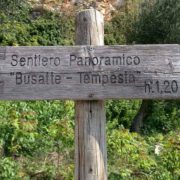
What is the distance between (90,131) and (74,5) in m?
17.8

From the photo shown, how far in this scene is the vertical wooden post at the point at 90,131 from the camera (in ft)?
9.95

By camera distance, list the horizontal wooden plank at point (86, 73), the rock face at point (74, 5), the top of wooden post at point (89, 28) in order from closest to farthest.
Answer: the horizontal wooden plank at point (86, 73) → the top of wooden post at point (89, 28) → the rock face at point (74, 5)

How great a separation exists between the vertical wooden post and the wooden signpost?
27mm

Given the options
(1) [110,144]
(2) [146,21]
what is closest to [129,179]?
(1) [110,144]

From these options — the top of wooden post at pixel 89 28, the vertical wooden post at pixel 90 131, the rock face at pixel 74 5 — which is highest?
the rock face at pixel 74 5

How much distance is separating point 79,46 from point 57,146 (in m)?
3.12

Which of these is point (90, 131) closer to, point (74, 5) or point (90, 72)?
point (90, 72)

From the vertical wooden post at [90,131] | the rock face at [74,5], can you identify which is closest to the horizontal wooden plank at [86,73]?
the vertical wooden post at [90,131]

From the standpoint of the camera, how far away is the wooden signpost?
2939 mm

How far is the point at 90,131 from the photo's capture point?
3.05 m

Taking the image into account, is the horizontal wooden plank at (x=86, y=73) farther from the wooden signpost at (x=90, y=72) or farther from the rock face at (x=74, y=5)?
the rock face at (x=74, y=5)

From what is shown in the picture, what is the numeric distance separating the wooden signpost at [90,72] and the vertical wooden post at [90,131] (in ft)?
0.09

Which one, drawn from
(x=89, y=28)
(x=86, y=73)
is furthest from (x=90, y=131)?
(x=89, y=28)

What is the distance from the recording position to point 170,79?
9.84 ft
